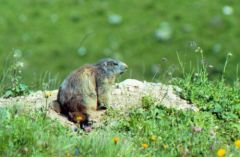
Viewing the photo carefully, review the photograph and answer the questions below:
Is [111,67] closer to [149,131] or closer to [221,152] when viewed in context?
[149,131]

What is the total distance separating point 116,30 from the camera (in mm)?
32250

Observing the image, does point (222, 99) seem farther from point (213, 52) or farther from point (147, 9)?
point (147, 9)

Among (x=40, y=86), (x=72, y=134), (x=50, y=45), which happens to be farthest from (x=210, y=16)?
(x=72, y=134)

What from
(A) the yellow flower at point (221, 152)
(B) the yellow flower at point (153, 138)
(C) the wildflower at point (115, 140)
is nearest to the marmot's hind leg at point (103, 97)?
(B) the yellow flower at point (153, 138)

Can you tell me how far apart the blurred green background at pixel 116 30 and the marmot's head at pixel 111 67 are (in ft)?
58.1

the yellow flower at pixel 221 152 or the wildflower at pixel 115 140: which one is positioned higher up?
the wildflower at pixel 115 140

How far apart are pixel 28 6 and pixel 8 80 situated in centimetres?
2189

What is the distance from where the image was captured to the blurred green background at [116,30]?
30.2 m

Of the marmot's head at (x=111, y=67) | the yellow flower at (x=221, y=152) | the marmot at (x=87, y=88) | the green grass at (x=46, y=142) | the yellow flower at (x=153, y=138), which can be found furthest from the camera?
the marmot's head at (x=111, y=67)

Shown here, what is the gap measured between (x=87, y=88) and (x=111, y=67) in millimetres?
450

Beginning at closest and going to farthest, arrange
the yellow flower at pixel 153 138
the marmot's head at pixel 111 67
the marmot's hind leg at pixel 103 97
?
the yellow flower at pixel 153 138 < the marmot's hind leg at pixel 103 97 < the marmot's head at pixel 111 67

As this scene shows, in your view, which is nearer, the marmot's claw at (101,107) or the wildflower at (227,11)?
the marmot's claw at (101,107)

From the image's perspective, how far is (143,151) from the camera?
9227 millimetres

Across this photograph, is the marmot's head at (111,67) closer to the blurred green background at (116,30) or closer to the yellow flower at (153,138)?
the yellow flower at (153,138)
